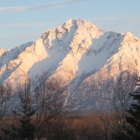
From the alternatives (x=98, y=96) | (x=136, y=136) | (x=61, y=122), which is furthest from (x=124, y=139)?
(x=98, y=96)

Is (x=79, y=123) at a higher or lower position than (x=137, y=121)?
lower

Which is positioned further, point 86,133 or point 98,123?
point 98,123

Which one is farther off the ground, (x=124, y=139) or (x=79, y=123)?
(x=124, y=139)

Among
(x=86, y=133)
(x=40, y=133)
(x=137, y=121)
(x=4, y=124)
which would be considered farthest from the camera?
(x=86, y=133)

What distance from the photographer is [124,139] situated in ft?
84.6

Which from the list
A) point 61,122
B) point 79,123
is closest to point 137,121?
point 61,122

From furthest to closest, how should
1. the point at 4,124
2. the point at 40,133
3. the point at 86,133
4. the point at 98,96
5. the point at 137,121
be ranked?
the point at 98,96 → the point at 86,133 → the point at 4,124 → the point at 40,133 → the point at 137,121

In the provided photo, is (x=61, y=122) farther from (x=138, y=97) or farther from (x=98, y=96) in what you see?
(x=98, y=96)

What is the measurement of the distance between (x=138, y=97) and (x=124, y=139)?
226 centimetres

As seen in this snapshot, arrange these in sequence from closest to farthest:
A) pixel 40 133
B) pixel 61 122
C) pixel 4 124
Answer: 1. pixel 40 133
2. pixel 61 122
3. pixel 4 124

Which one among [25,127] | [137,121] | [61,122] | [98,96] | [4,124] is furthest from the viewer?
[98,96]

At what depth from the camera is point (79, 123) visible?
89.9 meters

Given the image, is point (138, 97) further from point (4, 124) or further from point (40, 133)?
point (4, 124)

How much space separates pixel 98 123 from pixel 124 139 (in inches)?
2582
